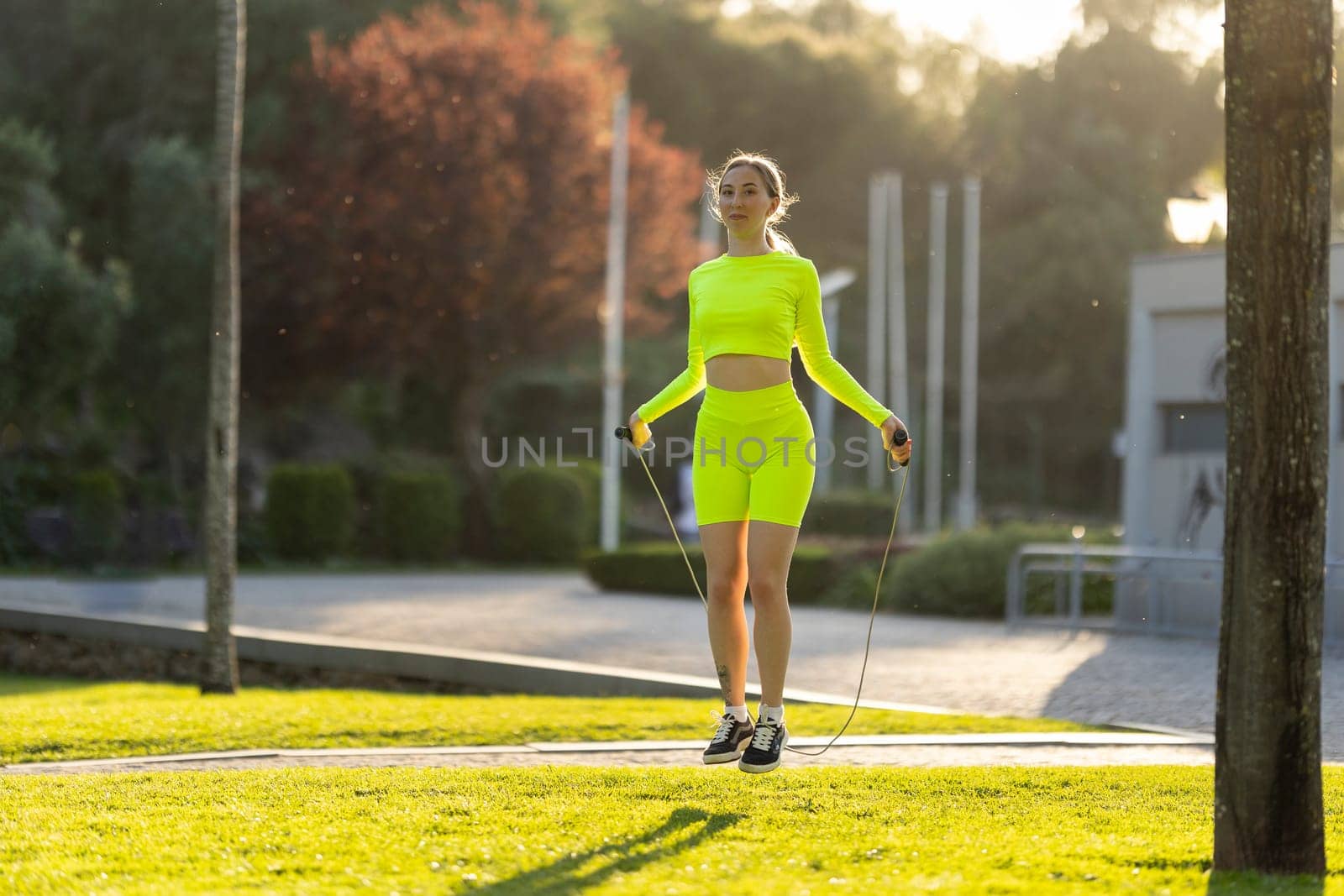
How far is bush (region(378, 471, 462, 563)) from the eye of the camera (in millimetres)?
25938

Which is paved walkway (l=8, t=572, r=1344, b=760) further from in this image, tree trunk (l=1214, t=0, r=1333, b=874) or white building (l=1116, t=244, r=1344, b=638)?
tree trunk (l=1214, t=0, r=1333, b=874)

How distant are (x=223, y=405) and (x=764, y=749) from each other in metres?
6.33

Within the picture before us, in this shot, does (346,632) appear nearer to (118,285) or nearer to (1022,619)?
(1022,619)

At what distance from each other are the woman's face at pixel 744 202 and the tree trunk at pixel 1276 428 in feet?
5.57

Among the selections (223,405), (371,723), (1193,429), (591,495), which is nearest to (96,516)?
(591,495)

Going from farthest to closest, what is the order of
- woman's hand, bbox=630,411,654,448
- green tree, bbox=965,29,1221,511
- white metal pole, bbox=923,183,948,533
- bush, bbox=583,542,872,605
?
1. green tree, bbox=965,29,1221,511
2. white metal pole, bbox=923,183,948,533
3. bush, bbox=583,542,872,605
4. woman's hand, bbox=630,411,654,448

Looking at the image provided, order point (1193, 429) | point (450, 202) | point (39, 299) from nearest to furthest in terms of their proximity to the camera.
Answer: point (1193, 429)
point (39, 299)
point (450, 202)

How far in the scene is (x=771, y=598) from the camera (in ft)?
18.9

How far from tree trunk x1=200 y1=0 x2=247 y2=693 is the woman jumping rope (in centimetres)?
581

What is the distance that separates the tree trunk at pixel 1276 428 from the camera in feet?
15.0

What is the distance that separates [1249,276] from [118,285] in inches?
822

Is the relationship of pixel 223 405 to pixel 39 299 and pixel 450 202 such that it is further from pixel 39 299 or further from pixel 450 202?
pixel 450 202

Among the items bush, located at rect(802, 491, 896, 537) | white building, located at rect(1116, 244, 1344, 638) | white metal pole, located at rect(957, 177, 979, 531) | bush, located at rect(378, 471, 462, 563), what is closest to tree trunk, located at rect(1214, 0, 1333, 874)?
white building, located at rect(1116, 244, 1344, 638)

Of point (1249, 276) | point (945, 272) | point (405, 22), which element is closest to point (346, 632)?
point (1249, 276)
